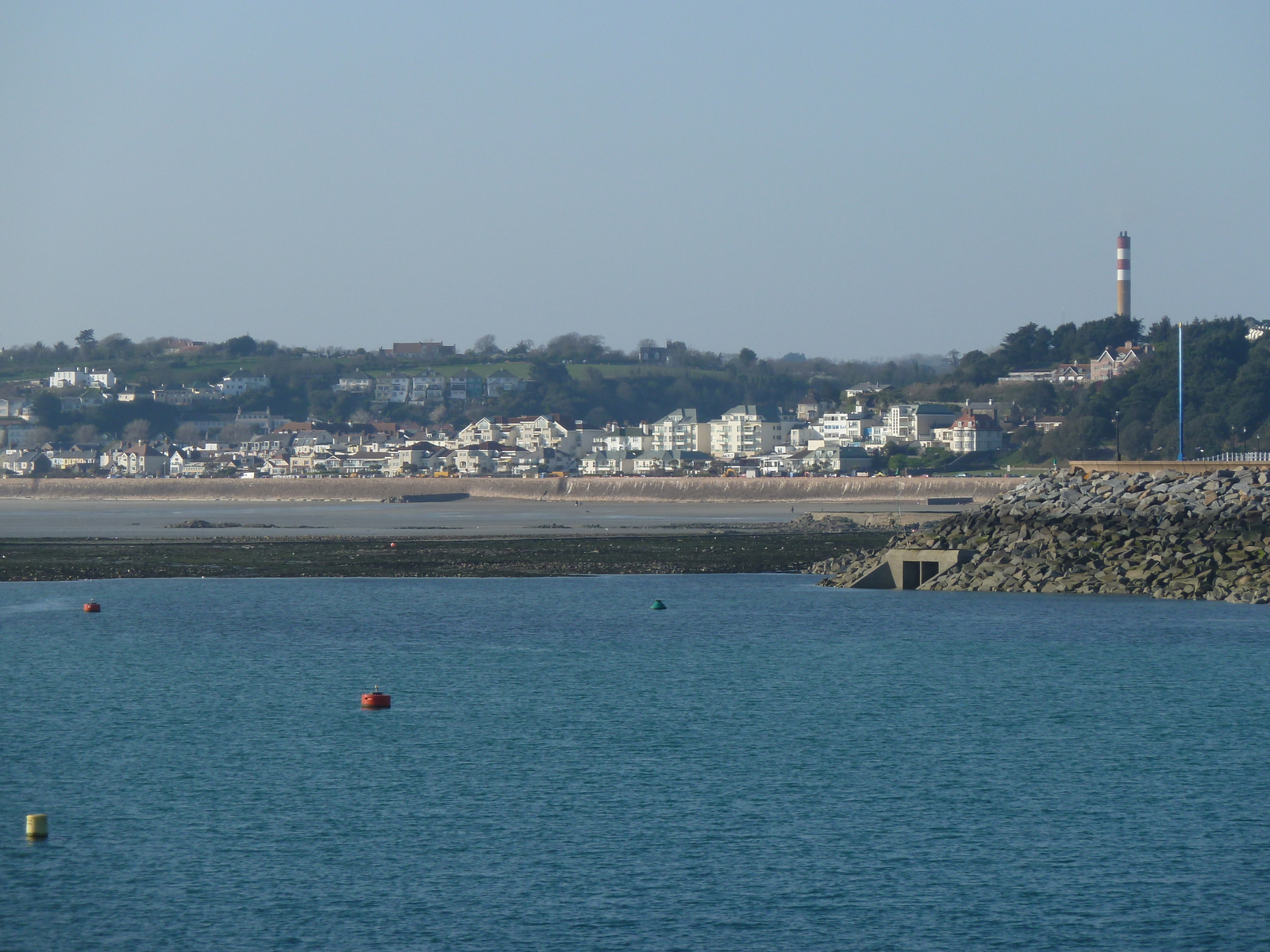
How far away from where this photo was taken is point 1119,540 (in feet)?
149

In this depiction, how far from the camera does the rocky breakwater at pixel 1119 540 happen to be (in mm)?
42844

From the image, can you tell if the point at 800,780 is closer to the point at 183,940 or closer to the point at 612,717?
the point at 612,717

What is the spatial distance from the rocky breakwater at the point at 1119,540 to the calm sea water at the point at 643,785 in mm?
3116

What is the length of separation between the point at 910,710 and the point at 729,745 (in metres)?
4.62

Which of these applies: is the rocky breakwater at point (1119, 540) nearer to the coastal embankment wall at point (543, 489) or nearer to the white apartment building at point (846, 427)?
the coastal embankment wall at point (543, 489)

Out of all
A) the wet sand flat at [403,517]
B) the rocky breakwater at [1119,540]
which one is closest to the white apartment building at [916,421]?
the wet sand flat at [403,517]

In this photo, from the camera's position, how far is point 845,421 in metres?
193

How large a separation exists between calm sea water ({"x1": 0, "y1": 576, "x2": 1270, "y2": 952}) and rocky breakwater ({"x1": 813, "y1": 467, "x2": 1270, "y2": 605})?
3116mm

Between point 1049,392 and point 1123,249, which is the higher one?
point 1123,249

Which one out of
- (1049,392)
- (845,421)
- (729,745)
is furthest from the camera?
(845,421)

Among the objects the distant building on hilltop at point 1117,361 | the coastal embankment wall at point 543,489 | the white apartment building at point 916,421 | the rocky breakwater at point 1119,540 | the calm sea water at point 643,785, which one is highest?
the distant building on hilltop at point 1117,361

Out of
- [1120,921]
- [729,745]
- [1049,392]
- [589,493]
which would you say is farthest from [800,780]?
[1049,392]

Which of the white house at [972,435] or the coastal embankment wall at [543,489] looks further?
the white house at [972,435]

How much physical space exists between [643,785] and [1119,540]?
91.6 feet
